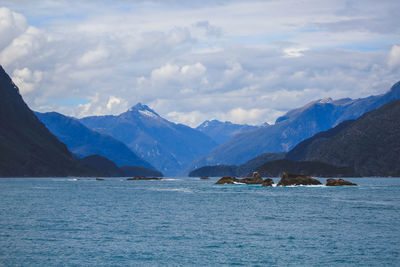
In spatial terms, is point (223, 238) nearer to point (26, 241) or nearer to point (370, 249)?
point (370, 249)

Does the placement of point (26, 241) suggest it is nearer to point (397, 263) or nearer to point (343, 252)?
point (343, 252)

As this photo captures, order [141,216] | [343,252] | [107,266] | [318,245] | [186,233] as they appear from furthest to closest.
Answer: [141,216] < [186,233] < [318,245] < [343,252] < [107,266]

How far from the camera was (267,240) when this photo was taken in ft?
231

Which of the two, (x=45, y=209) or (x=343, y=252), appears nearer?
(x=343, y=252)

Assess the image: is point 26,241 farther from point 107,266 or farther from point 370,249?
point 370,249

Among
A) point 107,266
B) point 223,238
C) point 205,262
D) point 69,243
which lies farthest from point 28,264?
point 223,238

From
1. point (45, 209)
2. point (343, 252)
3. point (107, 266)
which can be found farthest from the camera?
point (45, 209)

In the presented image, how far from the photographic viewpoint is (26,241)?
67500 millimetres

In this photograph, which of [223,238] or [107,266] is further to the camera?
[223,238]

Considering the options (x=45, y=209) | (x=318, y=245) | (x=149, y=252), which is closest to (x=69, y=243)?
(x=149, y=252)

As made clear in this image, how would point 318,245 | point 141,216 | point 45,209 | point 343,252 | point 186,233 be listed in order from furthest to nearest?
point 45,209 → point 141,216 → point 186,233 → point 318,245 → point 343,252

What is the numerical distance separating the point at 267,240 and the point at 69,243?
86.0 ft

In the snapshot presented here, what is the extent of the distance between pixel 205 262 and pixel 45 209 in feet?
223

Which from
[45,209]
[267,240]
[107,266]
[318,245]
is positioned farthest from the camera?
[45,209]
